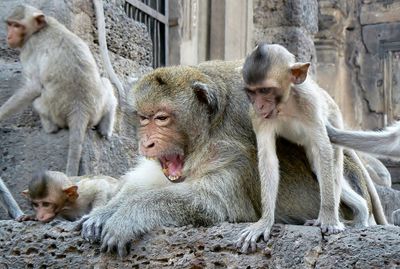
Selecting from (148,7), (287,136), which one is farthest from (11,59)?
(287,136)

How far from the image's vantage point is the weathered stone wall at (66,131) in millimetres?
6691

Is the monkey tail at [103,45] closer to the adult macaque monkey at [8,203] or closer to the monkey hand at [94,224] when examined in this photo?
the adult macaque monkey at [8,203]

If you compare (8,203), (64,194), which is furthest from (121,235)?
(8,203)

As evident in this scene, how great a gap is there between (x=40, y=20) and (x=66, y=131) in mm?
875

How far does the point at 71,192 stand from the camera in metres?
5.60

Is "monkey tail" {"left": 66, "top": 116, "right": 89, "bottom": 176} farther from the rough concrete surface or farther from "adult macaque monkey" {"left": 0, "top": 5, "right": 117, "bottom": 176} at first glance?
the rough concrete surface

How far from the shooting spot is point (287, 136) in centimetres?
452

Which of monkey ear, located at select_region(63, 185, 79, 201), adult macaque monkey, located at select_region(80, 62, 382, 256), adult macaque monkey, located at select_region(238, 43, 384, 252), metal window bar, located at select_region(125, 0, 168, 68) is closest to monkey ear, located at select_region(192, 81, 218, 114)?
adult macaque monkey, located at select_region(80, 62, 382, 256)

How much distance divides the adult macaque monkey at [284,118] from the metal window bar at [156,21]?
4642mm

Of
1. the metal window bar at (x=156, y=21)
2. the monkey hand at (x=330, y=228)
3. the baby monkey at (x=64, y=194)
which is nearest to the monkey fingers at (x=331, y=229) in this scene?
the monkey hand at (x=330, y=228)

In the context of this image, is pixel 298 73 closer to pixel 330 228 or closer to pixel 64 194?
pixel 330 228

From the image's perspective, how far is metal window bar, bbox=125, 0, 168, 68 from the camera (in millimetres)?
9023

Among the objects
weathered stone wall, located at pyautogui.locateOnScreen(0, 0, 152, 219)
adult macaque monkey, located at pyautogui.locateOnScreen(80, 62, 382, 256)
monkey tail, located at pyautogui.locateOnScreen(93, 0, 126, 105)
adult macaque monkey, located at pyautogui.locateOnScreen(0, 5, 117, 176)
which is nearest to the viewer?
adult macaque monkey, located at pyautogui.locateOnScreen(80, 62, 382, 256)

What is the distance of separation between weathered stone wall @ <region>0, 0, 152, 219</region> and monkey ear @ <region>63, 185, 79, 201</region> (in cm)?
95
